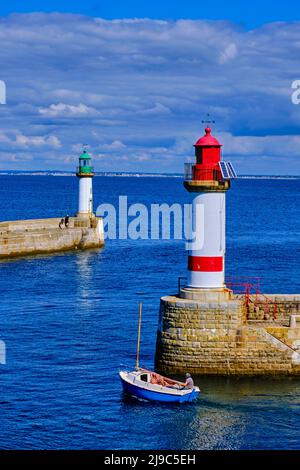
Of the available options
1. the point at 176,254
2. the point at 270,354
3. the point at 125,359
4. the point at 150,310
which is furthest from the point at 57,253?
the point at 270,354

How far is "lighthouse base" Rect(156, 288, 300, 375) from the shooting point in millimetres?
27406

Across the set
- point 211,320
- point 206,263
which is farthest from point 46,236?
point 211,320

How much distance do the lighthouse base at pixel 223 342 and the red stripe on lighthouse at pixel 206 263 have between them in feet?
3.47

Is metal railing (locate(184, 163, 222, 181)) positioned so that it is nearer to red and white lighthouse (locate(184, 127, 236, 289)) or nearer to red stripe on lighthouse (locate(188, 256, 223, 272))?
red and white lighthouse (locate(184, 127, 236, 289))

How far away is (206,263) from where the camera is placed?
2819 cm

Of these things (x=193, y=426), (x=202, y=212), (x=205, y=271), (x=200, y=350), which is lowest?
(x=193, y=426)

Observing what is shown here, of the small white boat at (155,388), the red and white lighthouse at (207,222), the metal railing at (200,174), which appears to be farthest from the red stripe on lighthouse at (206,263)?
the small white boat at (155,388)

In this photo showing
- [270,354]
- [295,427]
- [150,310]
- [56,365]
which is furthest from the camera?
[150,310]

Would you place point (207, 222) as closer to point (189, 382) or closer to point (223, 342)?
point (223, 342)

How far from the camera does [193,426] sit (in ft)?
80.3

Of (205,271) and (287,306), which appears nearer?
(205,271)

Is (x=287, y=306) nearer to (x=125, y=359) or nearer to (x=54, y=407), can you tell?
(x=125, y=359)

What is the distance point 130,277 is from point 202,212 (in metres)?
24.5

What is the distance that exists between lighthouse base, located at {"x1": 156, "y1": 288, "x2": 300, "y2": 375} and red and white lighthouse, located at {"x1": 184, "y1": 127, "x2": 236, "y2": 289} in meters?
0.91
